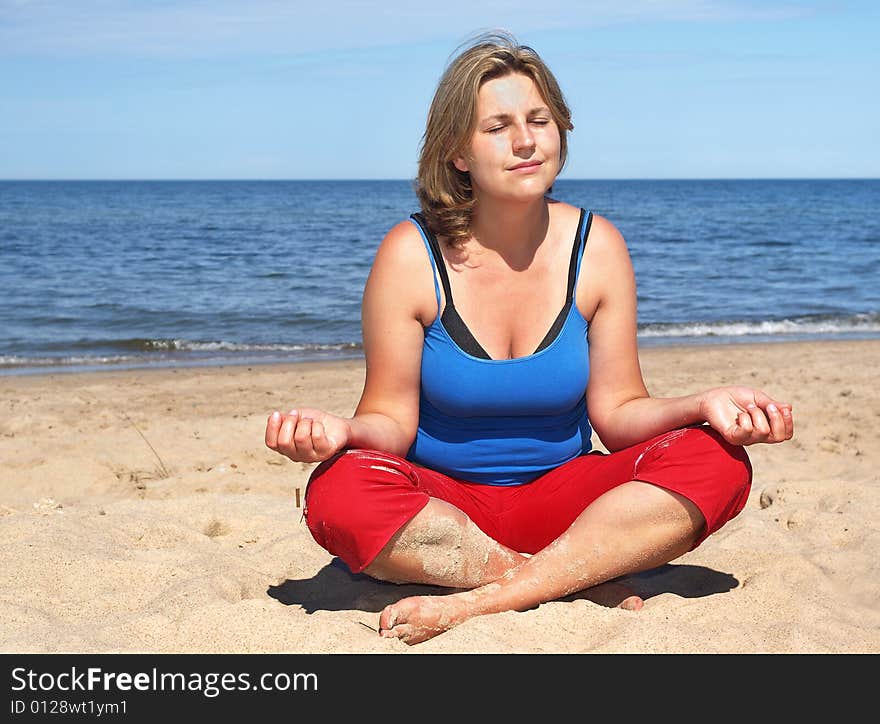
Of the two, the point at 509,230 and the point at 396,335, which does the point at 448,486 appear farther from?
the point at 509,230

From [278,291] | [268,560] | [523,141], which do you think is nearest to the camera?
[523,141]

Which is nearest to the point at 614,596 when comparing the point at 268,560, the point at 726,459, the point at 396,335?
the point at 726,459

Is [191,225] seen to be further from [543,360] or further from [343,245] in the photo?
[543,360]

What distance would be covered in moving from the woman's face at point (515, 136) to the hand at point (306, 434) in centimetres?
95

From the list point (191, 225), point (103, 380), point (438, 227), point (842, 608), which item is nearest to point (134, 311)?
point (103, 380)

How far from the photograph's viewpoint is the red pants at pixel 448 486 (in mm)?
2836

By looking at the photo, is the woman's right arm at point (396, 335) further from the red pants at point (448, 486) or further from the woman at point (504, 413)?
the red pants at point (448, 486)

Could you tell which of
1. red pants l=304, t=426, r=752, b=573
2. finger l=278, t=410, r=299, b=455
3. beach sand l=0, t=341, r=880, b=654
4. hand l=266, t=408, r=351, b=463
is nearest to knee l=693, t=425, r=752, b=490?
red pants l=304, t=426, r=752, b=573

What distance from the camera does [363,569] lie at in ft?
9.68

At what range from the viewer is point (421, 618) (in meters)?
2.79

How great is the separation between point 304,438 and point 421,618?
61 centimetres

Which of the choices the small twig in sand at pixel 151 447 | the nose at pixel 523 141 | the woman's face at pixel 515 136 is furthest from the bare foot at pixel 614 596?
the small twig in sand at pixel 151 447

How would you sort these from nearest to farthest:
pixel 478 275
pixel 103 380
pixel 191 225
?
pixel 478 275 < pixel 103 380 < pixel 191 225

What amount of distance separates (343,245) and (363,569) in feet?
75.9
